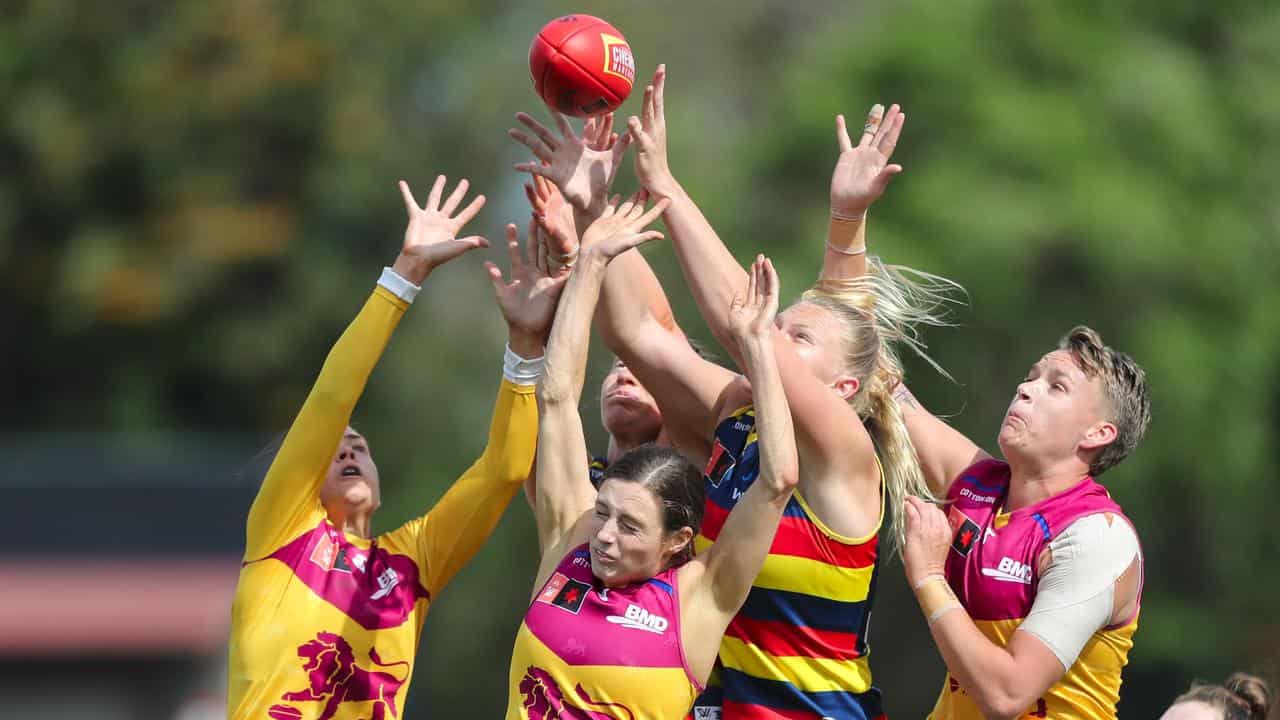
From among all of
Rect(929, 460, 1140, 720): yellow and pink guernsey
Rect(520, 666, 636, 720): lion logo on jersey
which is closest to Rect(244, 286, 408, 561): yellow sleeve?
Rect(520, 666, 636, 720): lion logo on jersey

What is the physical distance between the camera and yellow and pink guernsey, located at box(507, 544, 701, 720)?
392cm

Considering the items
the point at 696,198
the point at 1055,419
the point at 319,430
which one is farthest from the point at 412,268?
the point at 696,198

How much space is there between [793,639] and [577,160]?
1.42 meters

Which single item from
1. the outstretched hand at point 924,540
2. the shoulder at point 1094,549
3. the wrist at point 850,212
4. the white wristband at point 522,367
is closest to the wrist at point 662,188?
the white wristband at point 522,367

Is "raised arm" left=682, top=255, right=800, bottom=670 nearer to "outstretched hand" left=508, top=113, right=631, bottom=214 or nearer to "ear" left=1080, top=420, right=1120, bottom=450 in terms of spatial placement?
"outstretched hand" left=508, top=113, right=631, bottom=214

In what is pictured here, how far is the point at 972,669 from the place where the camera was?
402 centimetres

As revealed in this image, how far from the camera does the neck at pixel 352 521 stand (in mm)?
4656

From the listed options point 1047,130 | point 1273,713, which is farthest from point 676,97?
point 1273,713

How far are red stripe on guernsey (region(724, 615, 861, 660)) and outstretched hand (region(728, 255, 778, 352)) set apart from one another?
30.0 inches

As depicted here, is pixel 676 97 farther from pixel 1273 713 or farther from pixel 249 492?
pixel 1273 713

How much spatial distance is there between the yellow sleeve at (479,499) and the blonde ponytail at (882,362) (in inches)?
33.8

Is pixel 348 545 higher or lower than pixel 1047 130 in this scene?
lower

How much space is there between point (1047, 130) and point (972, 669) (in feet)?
47.9

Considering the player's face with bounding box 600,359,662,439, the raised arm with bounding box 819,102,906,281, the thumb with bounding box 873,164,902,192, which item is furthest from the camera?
the player's face with bounding box 600,359,662,439
